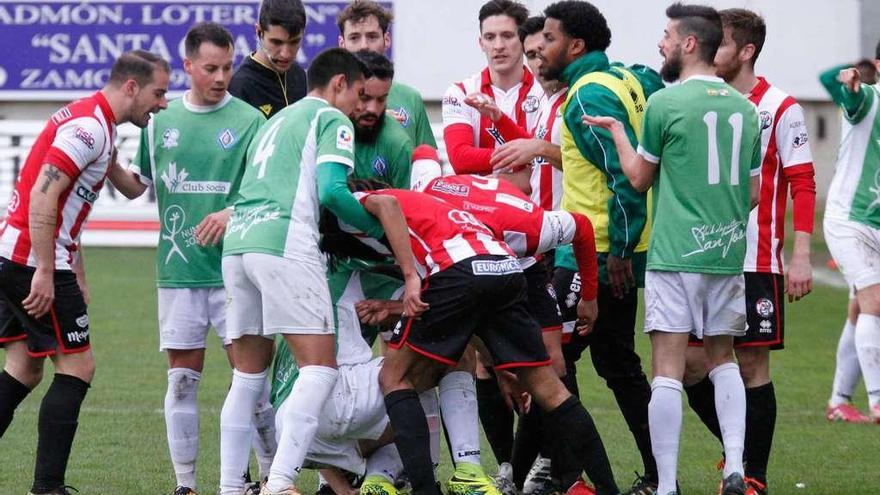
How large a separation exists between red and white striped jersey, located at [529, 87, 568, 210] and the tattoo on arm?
253 centimetres

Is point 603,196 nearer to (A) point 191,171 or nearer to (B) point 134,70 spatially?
(A) point 191,171

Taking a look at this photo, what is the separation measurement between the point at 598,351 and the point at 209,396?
153 inches

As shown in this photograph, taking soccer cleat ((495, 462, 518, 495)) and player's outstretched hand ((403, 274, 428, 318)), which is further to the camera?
soccer cleat ((495, 462, 518, 495))

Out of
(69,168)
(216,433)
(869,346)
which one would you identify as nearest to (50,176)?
(69,168)

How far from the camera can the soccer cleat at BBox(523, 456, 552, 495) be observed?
750cm

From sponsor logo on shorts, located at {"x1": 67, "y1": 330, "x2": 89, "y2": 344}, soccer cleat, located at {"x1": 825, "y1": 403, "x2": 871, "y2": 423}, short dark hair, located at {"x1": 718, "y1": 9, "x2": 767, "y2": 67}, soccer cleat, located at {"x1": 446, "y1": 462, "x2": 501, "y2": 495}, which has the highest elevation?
short dark hair, located at {"x1": 718, "y1": 9, "x2": 767, "y2": 67}

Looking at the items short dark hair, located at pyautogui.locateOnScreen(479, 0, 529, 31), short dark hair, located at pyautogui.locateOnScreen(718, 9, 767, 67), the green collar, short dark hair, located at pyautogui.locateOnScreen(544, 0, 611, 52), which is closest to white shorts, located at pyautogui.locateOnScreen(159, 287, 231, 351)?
the green collar

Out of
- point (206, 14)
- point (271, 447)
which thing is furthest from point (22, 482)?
point (206, 14)

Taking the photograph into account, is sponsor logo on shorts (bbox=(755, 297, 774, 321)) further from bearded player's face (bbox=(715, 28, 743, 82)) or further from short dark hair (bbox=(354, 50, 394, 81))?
short dark hair (bbox=(354, 50, 394, 81))

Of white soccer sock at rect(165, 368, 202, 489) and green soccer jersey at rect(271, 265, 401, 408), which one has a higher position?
green soccer jersey at rect(271, 265, 401, 408)

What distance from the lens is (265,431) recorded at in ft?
24.2

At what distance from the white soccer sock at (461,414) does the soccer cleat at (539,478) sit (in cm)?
63

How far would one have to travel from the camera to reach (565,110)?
23.6 feet

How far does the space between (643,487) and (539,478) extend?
1.83 feet
